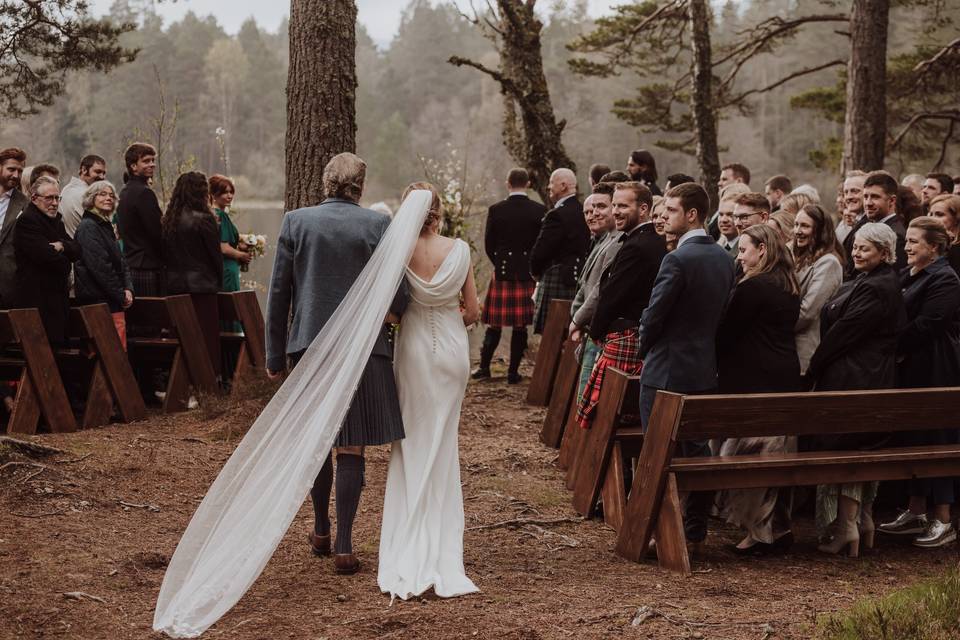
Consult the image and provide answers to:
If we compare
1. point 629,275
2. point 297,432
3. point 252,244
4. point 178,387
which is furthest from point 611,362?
point 252,244

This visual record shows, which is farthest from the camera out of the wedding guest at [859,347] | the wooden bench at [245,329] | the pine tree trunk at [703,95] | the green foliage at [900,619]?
the pine tree trunk at [703,95]

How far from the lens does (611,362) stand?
21.2ft

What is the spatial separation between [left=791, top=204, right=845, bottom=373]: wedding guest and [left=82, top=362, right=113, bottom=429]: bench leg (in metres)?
5.58

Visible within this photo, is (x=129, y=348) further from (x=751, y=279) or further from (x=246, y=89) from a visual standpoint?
(x=246, y=89)

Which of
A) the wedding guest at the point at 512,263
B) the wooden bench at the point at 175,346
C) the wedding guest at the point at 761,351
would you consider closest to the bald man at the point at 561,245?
the wedding guest at the point at 512,263

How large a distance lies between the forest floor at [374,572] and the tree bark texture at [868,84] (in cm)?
792

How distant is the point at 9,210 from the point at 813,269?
6.29 m

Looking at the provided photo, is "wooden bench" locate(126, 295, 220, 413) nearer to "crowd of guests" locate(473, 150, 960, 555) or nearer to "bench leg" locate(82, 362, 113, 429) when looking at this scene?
"bench leg" locate(82, 362, 113, 429)

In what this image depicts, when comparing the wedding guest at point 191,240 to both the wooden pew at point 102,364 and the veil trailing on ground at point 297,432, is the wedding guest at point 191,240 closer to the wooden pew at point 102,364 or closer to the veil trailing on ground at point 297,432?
the wooden pew at point 102,364

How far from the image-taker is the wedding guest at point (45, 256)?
800 centimetres

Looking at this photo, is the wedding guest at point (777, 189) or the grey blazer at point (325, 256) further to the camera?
the wedding guest at point (777, 189)

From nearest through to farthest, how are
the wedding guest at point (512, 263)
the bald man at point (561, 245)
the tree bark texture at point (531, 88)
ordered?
the bald man at point (561, 245) → the wedding guest at point (512, 263) → the tree bark texture at point (531, 88)

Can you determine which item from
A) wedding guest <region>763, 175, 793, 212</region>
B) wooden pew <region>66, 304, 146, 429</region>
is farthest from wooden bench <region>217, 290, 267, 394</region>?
wedding guest <region>763, 175, 793, 212</region>

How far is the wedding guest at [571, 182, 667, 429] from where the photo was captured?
604cm
